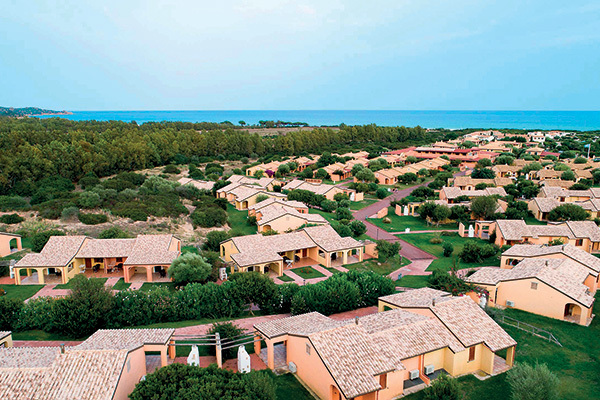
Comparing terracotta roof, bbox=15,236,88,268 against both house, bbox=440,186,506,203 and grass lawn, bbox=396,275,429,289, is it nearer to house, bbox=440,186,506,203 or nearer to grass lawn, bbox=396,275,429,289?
grass lawn, bbox=396,275,429,289

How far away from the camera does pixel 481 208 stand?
4584 cm

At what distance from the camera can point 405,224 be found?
47.1 m

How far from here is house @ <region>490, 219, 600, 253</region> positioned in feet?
119

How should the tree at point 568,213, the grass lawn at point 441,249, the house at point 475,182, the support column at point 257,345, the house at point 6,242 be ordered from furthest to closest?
the house at point 475,182
the tree at point 568,213
the grass lawn at point 441,249
the house at point 6,242
the support column at point 257,345

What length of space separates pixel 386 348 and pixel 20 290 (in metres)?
23.6

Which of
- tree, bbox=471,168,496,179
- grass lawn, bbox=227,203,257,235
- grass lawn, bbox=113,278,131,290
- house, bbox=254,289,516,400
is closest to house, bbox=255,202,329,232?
grass lawn, bbox=227,203,257,235

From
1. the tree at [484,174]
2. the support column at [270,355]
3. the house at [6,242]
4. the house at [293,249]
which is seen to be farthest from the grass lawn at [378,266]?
the tree at [484,174]

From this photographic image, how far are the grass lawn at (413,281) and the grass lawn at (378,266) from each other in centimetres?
190

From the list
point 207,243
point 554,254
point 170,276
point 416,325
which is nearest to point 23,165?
point 207,243

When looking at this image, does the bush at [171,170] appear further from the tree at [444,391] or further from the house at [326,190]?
the tree at [444,391]

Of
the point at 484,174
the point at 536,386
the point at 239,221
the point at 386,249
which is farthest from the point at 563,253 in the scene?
the point at 484,174

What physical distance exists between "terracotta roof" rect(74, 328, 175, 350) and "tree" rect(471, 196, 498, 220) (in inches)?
1478

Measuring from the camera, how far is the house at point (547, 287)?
23062mm

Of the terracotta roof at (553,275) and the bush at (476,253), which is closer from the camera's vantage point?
the terracotta roof at (553,275)
